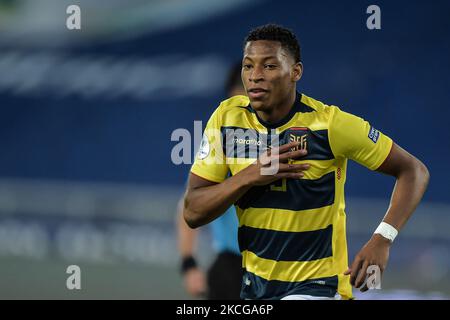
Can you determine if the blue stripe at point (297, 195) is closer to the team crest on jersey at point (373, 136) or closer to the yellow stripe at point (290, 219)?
the yellow stripe at point (290, 219)

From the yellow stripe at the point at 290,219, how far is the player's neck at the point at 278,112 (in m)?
0.48

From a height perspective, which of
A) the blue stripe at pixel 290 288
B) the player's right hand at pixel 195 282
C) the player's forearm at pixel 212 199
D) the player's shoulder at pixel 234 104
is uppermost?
the player's shoulder at pixel 234 104

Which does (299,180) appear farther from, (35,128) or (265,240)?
(35,128)

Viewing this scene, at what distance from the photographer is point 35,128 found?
37.9 ft

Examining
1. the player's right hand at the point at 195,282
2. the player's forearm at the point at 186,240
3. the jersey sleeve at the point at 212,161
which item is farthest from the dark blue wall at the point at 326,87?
the jersey sleeve at the point at 212,161

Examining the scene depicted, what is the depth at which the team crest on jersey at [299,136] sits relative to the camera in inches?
193

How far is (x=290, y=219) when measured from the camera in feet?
16.0

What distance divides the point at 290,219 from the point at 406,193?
62cm

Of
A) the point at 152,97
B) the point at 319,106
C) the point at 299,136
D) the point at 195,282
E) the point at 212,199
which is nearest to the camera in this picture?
the point at 212,199

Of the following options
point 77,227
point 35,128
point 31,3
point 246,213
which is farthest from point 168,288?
point 246,213

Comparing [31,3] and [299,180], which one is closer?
[299,180]

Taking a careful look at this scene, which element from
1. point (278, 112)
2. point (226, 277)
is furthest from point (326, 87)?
point (278, 112)

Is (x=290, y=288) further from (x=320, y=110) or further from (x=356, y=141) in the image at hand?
(x=320, y=110)
